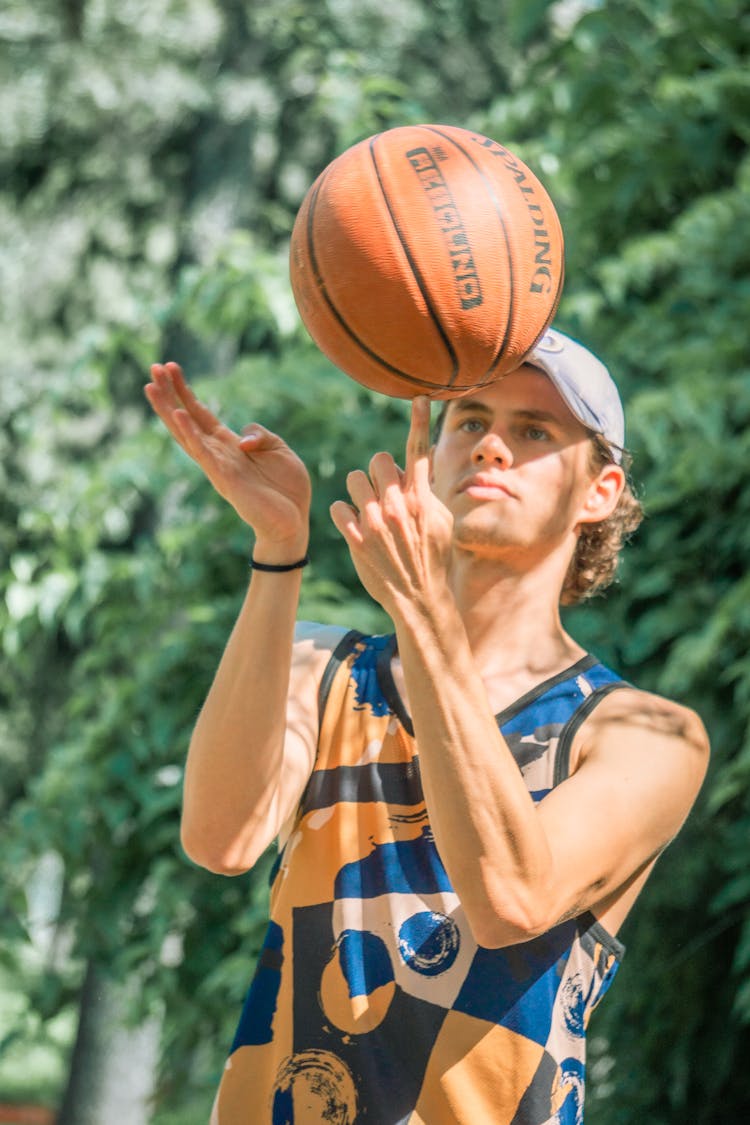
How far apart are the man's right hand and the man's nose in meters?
0.30

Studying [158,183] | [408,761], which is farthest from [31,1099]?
[408,761]

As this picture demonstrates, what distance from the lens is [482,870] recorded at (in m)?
1.88

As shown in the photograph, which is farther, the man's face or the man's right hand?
the man's face

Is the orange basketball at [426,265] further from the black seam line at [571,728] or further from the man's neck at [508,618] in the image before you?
the black seam line at [571,728]

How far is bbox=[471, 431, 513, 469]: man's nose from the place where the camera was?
233cm

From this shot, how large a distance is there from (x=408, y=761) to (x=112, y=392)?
22.5 ft

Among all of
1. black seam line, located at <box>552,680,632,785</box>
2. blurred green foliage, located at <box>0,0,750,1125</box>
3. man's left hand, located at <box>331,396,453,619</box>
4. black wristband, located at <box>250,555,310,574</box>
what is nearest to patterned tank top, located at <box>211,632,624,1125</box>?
black seam line, located at <box>552,680,632,785</box>

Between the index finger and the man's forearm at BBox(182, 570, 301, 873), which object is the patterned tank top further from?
the index finger

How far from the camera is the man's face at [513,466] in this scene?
2309 millimetres

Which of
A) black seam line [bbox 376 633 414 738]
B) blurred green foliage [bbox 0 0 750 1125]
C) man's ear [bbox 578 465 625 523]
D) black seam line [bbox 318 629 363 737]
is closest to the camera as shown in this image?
black seam line [bbox 376 633 414 738]

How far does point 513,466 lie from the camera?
7.70 feet

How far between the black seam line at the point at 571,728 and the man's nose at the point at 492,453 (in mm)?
406

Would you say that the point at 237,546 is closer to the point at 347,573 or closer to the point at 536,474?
the point at 347,573

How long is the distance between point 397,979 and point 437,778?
1.25 feet
